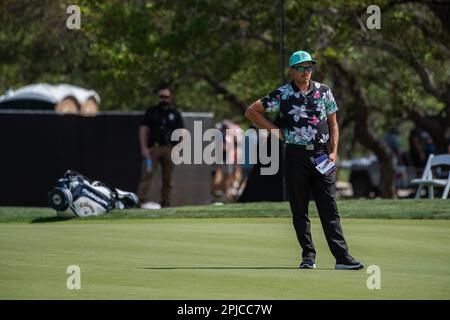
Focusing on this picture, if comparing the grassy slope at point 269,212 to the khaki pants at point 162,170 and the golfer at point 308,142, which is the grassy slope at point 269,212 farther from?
the golfer at point 308,142

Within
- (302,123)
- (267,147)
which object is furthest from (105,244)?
(267,147)

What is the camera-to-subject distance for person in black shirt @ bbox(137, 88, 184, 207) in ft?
69.2

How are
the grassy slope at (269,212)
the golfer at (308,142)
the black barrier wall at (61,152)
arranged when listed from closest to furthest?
the golfer at (308,142), the grassy slope at (269,212), the black barrier wall at (61,152)

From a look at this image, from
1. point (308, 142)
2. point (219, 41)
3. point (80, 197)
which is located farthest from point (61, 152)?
point (308, 142)

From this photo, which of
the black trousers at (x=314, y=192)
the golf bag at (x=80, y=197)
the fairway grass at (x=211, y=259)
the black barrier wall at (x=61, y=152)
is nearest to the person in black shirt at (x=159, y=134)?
the golf bag at (x=80, y=197)

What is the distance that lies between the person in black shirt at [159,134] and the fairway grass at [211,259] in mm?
3911

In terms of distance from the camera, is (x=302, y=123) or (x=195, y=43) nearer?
(x=302, y=123)

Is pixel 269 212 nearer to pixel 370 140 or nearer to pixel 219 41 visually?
pixel 219 41

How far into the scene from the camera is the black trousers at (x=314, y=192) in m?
10.9

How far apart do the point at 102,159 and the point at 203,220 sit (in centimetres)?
785

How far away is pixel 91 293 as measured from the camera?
900 cm

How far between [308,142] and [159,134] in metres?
10.6

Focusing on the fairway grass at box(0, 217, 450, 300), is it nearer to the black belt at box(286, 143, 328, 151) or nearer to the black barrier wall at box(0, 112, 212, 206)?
the black belt at box(286, 143, 328, 151)

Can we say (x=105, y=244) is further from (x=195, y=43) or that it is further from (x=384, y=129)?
(x=384, y=129)
